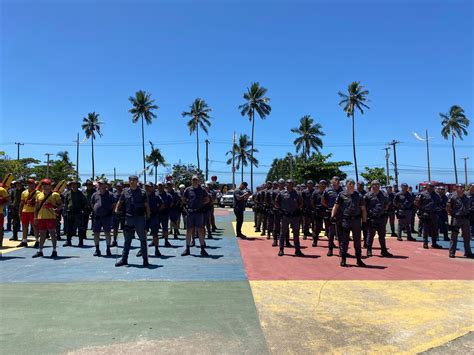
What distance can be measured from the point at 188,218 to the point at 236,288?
3590mm

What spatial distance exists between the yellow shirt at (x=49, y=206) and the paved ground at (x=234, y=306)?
3.67ft

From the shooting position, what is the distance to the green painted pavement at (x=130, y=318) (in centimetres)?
451

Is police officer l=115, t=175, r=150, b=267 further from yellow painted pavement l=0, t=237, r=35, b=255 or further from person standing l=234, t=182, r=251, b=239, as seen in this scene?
person standing l=234, t=182, r=251, b=239

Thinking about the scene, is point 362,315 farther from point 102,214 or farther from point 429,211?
point 429,211

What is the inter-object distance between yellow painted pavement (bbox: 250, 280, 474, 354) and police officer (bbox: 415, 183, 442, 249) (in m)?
5.24

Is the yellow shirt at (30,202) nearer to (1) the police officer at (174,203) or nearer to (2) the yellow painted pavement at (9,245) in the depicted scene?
(2) the yellow painted pavement at (9,245)

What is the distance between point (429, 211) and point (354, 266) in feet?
16.3

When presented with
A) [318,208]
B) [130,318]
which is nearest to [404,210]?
[318,208]

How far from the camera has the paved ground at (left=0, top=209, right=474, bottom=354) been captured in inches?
181

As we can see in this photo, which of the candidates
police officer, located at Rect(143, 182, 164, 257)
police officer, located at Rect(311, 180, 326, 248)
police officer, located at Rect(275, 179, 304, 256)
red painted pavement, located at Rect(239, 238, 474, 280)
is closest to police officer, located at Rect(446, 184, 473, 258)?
red painted pavement, located at Rect(239, 238, 474, 280)

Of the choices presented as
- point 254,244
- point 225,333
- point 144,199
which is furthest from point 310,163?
point 225,333

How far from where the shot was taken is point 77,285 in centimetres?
714

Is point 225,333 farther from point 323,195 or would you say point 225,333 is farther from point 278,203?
point 323,195

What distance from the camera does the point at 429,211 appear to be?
41.6ft
